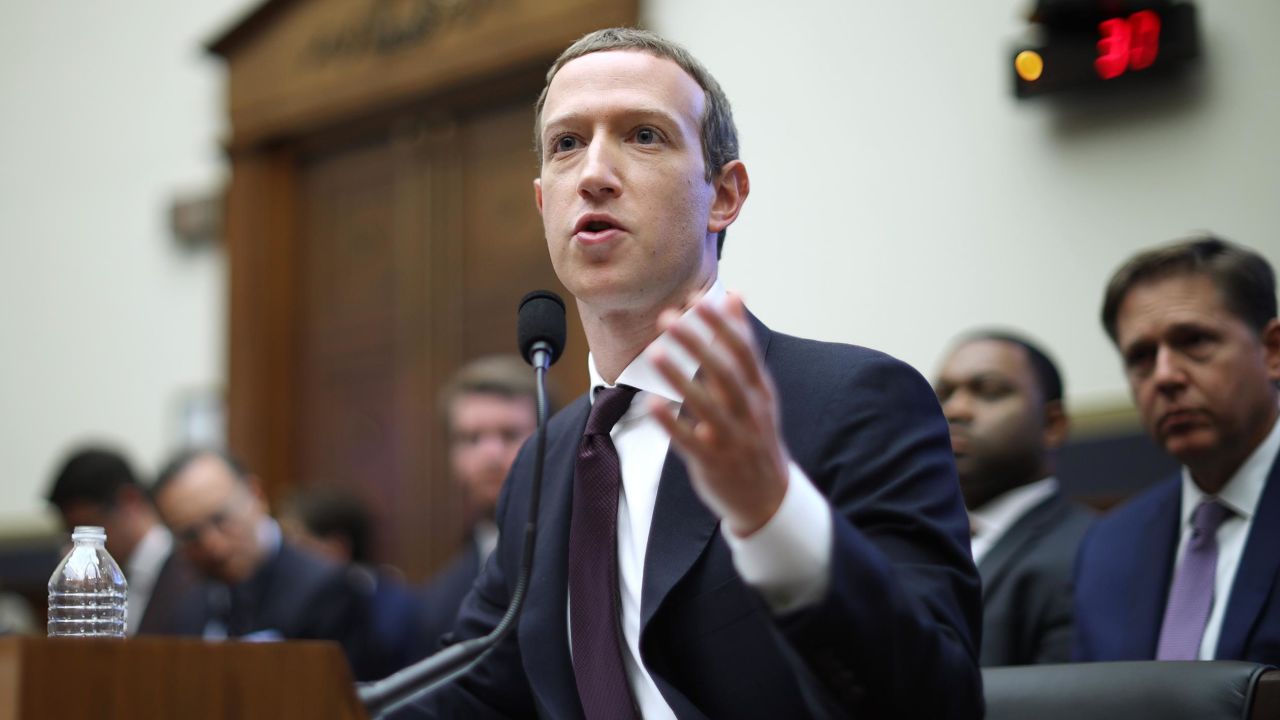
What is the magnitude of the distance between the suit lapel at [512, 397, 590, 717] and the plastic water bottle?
556 mm

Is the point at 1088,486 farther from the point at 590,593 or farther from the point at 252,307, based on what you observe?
the point at 252,307

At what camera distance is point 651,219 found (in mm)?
1867

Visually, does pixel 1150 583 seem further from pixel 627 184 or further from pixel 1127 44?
pixel 1127 44

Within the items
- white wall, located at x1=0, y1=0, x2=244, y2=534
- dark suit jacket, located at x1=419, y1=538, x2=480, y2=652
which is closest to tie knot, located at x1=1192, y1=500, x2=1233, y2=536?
dark suit jacket, located at x1=419, y1=538, x2=480, y2=652

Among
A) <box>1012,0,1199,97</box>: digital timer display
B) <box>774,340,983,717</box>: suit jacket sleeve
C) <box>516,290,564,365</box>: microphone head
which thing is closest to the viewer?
<box>774,340,983,717</box>: suit jacket sleeve

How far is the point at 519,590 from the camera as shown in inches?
70.6

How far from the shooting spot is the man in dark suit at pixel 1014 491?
9.41 feet

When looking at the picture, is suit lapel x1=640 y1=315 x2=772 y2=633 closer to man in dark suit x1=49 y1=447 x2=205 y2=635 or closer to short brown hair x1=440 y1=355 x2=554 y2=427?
short brown hair x1=440 y1=355 x2=554 y2=427

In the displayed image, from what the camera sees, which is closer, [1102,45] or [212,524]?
[1102,45]

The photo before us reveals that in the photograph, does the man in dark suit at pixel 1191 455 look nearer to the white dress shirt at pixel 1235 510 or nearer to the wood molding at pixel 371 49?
the white dress shirt at pixel 1235 510

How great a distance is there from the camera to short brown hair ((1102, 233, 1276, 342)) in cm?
274

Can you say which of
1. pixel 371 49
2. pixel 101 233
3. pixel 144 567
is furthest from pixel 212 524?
pixel 101 233

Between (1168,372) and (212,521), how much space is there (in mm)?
3023

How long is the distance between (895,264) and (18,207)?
487 centimetres
